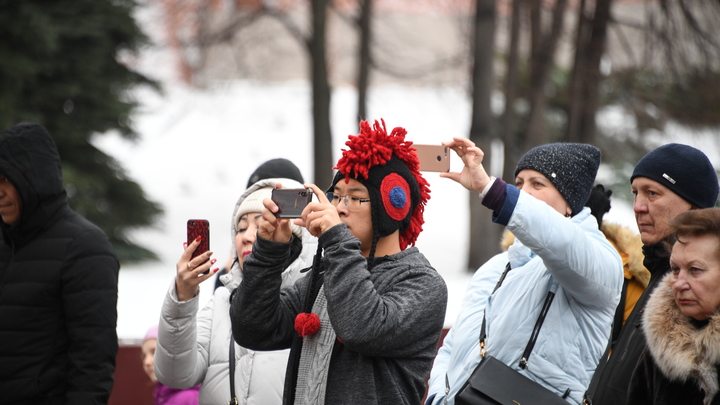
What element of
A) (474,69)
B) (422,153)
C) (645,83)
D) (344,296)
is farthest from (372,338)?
(645,83)

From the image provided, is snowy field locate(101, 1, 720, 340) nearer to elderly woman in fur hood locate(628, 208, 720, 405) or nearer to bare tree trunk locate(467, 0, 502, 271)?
bare tree trunk locate(467, 0, 502, 271)

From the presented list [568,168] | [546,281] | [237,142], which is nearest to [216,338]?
[546,281]

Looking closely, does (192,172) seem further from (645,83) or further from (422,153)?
(422,153)

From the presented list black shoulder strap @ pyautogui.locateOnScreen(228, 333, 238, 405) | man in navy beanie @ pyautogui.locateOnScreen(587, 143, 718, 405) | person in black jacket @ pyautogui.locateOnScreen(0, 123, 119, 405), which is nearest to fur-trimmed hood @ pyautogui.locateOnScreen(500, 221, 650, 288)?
man in navy beanie @ pyautogui.locateOnScreen(587, 143, 718, 405)

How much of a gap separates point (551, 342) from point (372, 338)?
981 mm

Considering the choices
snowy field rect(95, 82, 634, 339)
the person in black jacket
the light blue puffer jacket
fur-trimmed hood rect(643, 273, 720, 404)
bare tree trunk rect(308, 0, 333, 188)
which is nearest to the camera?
fur-trimmed hood rect(643, 273, 720, 404)

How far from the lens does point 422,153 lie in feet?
9.85

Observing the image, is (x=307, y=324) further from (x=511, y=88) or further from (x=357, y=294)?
(x=511, y=88)

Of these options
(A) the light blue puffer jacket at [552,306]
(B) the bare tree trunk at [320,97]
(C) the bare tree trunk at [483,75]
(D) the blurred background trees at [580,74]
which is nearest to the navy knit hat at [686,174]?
(A) the light blue puffer jacket at [552,306]

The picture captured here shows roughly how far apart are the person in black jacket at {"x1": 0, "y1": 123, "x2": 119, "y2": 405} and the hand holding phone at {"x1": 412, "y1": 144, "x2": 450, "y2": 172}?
149 centimetres

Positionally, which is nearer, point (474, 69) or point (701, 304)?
point (701, 304)

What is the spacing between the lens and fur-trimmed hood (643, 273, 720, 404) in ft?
7.59

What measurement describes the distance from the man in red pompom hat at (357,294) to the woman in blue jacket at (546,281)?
35 centimetres

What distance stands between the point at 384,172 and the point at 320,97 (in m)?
11.4
